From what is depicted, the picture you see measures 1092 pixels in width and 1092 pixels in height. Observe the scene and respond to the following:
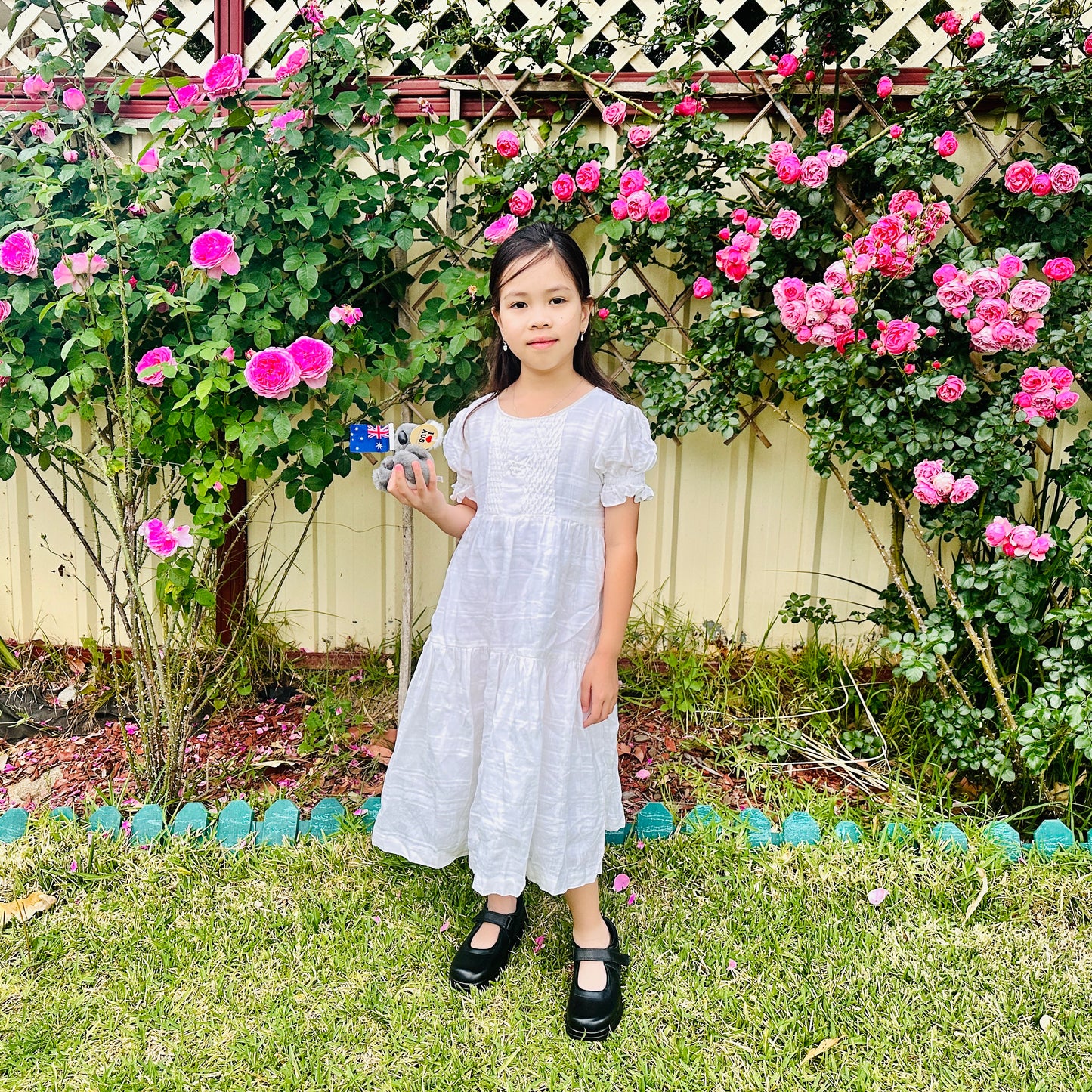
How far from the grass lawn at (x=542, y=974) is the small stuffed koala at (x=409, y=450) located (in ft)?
2.80

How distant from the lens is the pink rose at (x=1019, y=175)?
2014 mm

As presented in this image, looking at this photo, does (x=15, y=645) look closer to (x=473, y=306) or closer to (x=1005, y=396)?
(x=473, y=306)

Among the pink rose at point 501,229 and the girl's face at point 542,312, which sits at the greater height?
the pink rose at point 501,229

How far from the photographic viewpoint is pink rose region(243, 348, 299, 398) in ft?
5.64

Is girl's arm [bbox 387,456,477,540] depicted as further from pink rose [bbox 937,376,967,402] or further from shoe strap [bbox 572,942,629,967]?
pink rose [bbox 937,376,967,402]

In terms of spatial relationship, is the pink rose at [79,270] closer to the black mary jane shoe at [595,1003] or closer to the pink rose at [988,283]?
the black mary jane shoe at [595,1003]

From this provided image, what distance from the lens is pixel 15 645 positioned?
2.62 meters

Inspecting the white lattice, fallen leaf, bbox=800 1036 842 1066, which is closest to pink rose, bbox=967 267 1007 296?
fallen leaf, bbox=800 1036 842 1066

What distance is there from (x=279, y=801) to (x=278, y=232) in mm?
1322

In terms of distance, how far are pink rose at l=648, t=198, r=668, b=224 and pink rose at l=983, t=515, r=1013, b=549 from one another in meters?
0.90

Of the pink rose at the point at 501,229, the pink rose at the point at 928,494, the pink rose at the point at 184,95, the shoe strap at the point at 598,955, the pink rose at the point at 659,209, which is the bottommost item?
the shoe strap at the point at 598,955

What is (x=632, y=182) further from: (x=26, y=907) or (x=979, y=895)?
(x=26, y=907)

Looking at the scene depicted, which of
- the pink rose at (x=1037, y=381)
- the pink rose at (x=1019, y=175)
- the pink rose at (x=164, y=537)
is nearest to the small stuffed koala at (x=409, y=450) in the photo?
the pink rose at (x=164, y=537)

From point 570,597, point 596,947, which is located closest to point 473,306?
point 570,597
